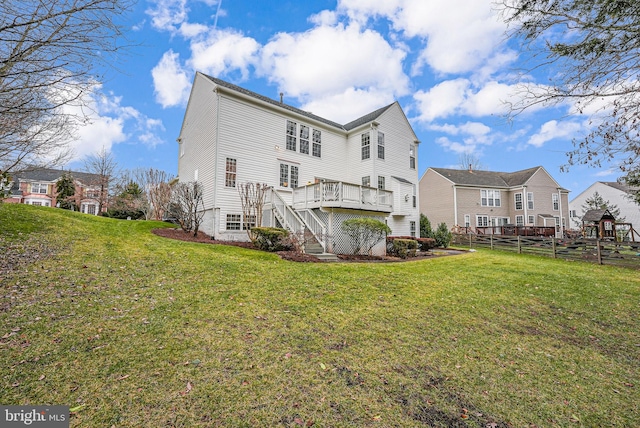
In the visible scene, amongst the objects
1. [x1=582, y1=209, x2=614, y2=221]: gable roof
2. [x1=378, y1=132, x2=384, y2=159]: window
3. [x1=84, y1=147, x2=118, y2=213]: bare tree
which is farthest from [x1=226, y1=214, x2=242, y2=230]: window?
[x1=582, y1=209, x2=614, y2=221]: gable roof

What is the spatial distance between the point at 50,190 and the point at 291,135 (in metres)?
36.3

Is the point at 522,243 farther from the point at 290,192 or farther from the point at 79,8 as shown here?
the point at 79,8

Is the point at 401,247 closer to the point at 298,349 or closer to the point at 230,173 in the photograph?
the point at 230,173

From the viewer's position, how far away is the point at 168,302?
491cm

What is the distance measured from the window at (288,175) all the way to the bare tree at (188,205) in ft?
13.8

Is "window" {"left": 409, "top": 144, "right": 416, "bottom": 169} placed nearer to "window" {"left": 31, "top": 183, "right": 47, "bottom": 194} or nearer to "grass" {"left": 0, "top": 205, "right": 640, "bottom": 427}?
"grass" {"left": 0, "top": 205, "right": 640, "bottom": 427}

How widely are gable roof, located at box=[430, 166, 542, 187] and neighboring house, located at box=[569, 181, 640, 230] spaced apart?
9.53m

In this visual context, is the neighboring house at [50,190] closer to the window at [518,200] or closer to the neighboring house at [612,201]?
the window at [518,200]

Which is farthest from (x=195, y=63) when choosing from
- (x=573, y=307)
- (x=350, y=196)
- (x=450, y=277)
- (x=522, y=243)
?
(x=522, y=243)

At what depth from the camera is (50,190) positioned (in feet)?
113

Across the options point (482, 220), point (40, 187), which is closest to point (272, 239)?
point (482, 220)

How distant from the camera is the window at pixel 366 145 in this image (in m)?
18.2

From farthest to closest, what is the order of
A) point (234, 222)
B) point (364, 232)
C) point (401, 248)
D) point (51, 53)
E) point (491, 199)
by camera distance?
point (491, 199) → point (234, 222) → point (401, 248) → point (364, 232) → point (51, 53)

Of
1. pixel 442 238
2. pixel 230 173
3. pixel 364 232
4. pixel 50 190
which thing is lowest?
pixel 442 238
